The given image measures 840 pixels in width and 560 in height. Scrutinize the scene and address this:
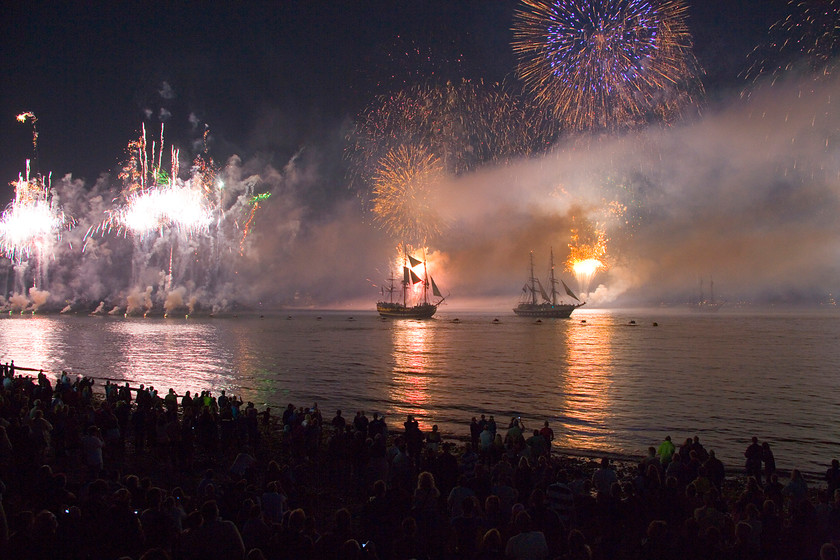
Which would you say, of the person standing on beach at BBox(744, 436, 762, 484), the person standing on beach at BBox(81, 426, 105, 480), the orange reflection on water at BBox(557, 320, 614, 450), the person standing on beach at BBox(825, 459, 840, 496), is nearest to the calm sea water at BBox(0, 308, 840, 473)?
the orange reflection on water at BBox(557, 320, 614, 450)

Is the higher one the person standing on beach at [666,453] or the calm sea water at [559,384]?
the person standing on beach at [666,453]

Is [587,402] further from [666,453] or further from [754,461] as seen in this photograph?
[666,453]

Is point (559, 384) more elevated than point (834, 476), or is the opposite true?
point (834, 476)

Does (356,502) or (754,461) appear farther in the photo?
(754,461)

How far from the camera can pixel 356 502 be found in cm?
1209

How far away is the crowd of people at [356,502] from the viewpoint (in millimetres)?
6344

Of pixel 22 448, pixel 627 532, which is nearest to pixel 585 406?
pixel 627 532

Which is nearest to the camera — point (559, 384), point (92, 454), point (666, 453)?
point (92, 454)

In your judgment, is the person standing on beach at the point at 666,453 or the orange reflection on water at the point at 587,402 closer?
the person standing on beach at the point at 666,453

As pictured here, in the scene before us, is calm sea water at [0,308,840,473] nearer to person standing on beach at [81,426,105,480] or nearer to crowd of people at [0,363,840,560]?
crowd of people at [0,363,840,560]

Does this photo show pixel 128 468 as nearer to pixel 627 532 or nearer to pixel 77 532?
pixel 77 532

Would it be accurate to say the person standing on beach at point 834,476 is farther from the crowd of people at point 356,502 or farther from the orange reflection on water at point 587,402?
the orange reflection on water at point 587,402

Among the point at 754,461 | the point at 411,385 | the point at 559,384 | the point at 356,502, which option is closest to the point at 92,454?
the point at 356,502

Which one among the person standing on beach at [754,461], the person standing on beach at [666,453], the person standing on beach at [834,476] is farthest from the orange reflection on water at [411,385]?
the person standing on beach at [834,476]
